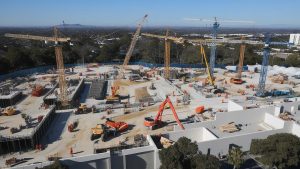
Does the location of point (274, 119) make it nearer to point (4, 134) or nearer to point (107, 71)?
point (4, 134)

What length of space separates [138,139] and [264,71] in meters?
30.6

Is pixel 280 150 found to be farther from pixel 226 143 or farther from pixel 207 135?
pixel 207 135

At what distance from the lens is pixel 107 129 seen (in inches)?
1297

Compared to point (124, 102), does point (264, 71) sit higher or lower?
higher

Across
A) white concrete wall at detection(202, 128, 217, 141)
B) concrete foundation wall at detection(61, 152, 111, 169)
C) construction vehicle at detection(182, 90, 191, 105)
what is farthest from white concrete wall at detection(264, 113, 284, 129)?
concrete foundation wall at detection(61, 152, 111, 169)

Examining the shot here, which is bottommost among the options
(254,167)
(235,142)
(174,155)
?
(254,167)

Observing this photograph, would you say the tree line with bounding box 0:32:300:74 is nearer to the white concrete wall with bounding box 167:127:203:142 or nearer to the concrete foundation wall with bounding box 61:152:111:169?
the white concrete wall with bounding box 167:127:203:142

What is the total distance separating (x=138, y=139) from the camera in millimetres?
29688

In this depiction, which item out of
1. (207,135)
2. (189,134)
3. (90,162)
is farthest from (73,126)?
(207,135)

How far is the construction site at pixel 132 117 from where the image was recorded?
27141 mm

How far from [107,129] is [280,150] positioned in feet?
64.8

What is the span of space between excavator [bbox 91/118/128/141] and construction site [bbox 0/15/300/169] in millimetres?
123

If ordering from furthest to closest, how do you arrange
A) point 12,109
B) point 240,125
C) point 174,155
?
point 12,109, point 240,125, point 174,155

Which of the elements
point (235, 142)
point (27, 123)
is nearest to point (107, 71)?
point (27, 123)
